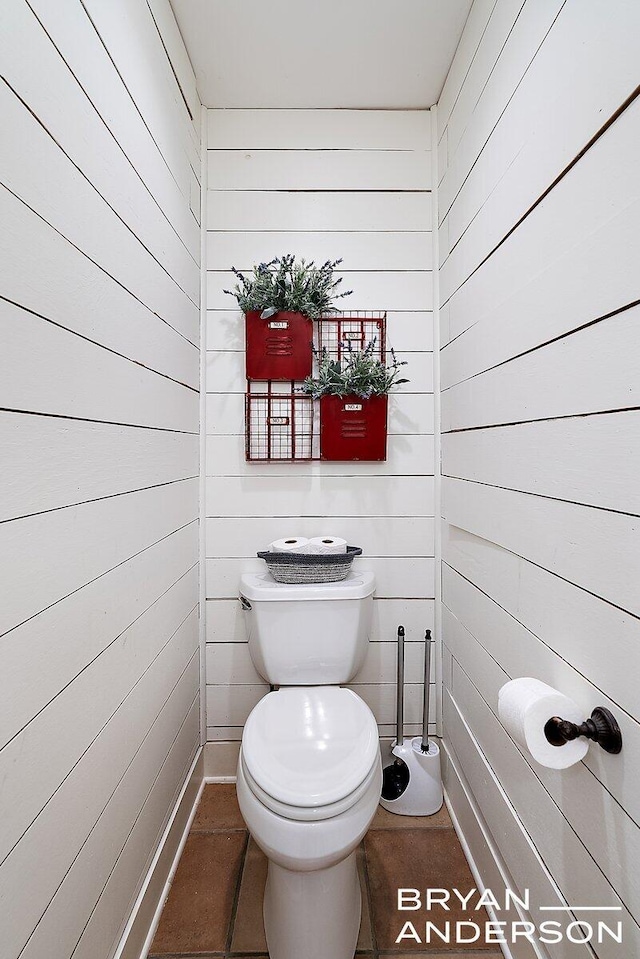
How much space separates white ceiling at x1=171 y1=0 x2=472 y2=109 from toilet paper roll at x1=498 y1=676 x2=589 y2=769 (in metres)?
1.76

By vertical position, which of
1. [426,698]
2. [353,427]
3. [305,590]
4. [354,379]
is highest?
[354,379]

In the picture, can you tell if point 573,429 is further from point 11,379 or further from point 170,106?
point 170,106

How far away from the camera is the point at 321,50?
5.19 ft

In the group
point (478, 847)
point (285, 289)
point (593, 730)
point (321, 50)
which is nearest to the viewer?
point (593, 730)

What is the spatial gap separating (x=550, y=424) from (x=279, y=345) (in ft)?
3.39

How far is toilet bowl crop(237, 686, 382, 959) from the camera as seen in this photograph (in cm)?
108

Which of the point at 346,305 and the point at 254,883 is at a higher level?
the point at 346,305

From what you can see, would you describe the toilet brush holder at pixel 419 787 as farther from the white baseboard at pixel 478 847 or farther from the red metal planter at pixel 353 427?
the red metal planter at pixel 353 427

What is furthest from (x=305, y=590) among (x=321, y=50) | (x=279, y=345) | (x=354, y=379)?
(x=321, y=50)

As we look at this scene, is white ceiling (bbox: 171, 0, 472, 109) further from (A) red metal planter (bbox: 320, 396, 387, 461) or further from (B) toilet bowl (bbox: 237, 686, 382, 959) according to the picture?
(B) toilet bowl (bbox: 237, 686, 382, 959)

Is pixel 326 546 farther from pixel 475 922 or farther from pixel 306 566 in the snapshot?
pixel 475 922

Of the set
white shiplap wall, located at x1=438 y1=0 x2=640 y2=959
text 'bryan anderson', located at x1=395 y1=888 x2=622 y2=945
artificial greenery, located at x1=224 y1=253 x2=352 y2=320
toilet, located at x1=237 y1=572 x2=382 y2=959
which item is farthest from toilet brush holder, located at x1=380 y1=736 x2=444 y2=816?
artificial greenery, located at x1=224 y1=253 x2=352 y2=320

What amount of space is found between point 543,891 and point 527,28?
5.62 ft

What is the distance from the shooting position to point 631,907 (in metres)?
0.73
